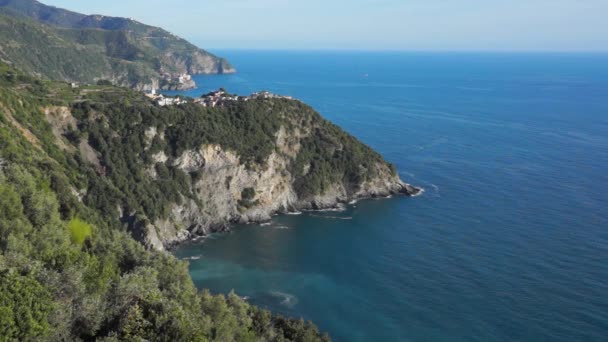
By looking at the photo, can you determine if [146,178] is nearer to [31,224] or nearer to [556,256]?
[31,224]

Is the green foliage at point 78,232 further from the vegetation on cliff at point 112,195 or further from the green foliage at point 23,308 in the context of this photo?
the green foliage at point 23,308

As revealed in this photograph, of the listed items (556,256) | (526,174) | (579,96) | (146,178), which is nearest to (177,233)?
(146,178)

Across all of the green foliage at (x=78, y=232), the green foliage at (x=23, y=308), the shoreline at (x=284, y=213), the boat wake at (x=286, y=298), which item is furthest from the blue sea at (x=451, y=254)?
the green foliage at (x=23, y=308)

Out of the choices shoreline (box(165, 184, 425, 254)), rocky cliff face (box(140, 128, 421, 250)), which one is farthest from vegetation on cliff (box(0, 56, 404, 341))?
shoreline (box(165, 184, 425, 254))

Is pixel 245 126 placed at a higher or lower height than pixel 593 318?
higher

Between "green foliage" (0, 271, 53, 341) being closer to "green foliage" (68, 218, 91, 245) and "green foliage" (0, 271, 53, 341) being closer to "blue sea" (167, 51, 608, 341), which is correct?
"green foliage" (68, 218, 91, 245)

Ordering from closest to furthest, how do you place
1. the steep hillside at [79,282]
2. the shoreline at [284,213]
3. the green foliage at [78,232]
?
the steep hillside at [79,282]
the green foliage at [78,232]
the shoreline at [284,213]
